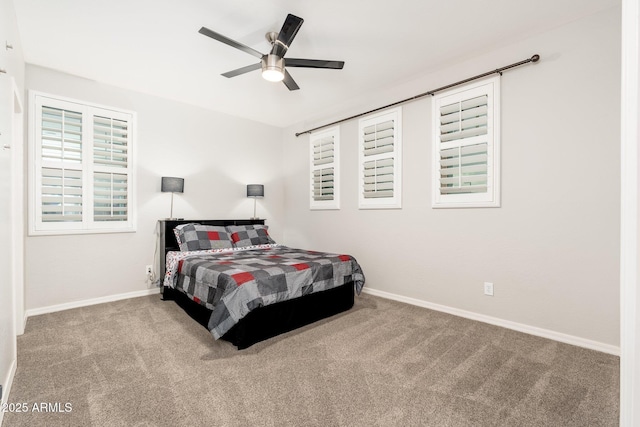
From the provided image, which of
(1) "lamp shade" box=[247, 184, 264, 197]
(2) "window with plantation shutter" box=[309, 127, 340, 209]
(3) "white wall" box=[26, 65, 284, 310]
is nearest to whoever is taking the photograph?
(3) "white wall" box=[26, 65, 284, 310]

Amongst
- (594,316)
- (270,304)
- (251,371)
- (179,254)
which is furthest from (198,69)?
(594,316)

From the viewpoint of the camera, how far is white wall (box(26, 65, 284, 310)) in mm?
3400

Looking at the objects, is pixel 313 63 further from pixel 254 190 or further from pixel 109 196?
pixel 109 196

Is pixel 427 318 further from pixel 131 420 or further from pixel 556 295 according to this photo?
pixel 131 420

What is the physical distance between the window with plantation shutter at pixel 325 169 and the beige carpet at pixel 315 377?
2170 millimetres

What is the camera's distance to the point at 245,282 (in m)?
2.49

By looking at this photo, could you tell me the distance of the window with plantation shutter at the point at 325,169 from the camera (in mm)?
4582

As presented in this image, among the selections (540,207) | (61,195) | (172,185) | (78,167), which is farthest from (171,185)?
(540,207)

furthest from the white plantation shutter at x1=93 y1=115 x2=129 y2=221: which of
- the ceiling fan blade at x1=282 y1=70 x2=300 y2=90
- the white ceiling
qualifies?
the ceiling fan blade at x1=282 y1=70 x2=300 y2=90

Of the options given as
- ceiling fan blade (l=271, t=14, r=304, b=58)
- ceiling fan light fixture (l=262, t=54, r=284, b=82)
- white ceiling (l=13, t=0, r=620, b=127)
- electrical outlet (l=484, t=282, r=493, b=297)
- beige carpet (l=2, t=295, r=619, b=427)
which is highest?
white ceiling (l=13, t=0, r=620, b=127)

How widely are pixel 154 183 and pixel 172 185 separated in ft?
1.00

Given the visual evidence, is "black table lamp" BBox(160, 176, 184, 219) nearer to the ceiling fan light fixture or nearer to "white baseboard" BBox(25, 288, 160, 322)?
"white baseboard" BBox(25, 288, 160, 322)

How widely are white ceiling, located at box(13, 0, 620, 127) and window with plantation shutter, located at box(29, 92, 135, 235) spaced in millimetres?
455

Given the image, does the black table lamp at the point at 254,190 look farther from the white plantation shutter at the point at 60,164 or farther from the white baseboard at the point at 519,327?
the white baseboard at the point at 519,327
